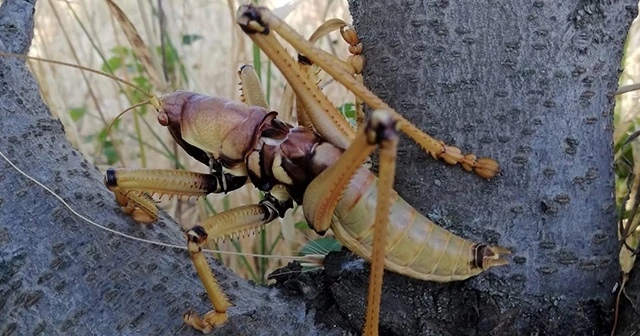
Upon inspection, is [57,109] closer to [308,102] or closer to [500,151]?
[308,102]

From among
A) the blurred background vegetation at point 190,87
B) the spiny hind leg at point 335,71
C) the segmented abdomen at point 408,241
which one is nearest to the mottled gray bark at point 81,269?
the segmented abdomen at point 408,241

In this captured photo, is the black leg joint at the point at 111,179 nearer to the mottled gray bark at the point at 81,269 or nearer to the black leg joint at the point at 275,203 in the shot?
the mottled gray bark at the point at 81,269

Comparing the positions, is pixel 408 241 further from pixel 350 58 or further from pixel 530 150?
pixel 350 58

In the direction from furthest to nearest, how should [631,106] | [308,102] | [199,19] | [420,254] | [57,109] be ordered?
[199,19]
[57,109]
[631,106]
[308,102]
[420,254]

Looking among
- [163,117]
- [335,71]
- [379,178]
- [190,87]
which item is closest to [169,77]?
[190,87]

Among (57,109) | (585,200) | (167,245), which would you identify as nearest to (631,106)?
(585,200)

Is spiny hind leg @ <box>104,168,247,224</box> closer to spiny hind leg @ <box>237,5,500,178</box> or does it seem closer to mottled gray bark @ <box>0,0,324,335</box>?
mottled gray bark @ <box>0,0,324,335</box>
